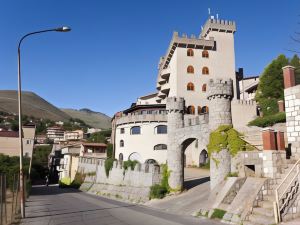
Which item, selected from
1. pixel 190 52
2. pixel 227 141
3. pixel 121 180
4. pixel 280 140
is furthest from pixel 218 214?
pixel 190 52

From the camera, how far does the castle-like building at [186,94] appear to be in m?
48.5

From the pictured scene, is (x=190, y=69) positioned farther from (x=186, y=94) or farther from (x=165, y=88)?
(x=165, y=88)

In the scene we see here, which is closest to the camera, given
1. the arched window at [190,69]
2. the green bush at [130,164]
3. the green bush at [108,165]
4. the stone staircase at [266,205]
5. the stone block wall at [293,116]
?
the stone staircase at [266,205]

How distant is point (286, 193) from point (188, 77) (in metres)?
40.3

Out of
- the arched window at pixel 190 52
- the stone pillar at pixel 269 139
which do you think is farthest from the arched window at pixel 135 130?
the stone pillar at pixel 269 139

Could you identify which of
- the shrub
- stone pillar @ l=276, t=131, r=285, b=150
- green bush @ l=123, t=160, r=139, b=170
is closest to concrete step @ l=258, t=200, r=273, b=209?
stone pillar @ l=276, t=131, r=285, b=150

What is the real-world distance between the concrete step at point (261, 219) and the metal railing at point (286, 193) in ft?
0.88

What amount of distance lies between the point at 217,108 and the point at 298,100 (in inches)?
239

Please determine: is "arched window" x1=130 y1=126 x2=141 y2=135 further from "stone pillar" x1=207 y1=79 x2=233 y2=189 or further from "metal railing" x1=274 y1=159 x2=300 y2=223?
"metal railing" x1=274 y1=159 x2=300 y2=223

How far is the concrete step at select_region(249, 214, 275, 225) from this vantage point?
13.1m

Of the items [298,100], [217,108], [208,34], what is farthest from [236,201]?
[208,34]

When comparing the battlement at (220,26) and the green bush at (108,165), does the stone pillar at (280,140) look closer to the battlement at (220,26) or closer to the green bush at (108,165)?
the green bush at (108,165)

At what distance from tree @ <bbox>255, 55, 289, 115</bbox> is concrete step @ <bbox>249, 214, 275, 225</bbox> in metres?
33.2

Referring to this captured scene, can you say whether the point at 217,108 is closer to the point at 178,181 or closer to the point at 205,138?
the point at 205,138
